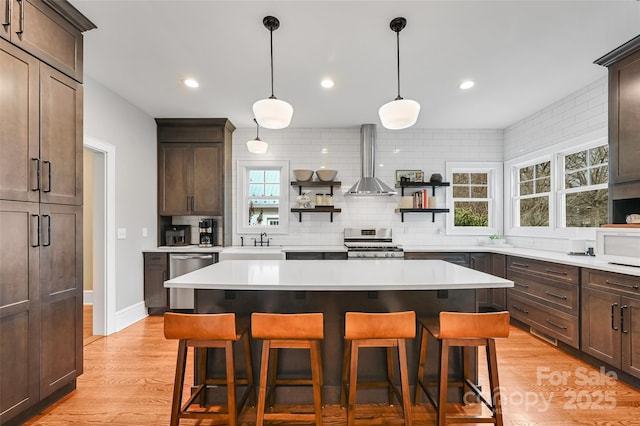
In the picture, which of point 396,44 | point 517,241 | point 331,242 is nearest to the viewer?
point 396,44

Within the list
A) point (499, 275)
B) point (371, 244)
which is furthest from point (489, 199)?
point (371, 244)

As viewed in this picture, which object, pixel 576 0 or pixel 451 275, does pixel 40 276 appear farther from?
pixel 576 0

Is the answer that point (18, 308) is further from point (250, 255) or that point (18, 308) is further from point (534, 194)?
point (534, 194)

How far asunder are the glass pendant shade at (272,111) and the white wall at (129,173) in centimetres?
234

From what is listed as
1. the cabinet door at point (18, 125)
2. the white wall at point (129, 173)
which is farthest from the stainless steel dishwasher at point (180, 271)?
the cabinet door at point (18, 125)

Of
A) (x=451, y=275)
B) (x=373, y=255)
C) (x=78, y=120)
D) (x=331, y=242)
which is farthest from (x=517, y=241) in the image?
(x=78, y=120)

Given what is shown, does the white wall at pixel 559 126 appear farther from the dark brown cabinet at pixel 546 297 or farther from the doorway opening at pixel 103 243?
the doorway opening at pixel 103 243

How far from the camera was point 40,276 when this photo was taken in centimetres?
204

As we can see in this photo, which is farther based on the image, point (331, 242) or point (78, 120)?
point (331, 242)

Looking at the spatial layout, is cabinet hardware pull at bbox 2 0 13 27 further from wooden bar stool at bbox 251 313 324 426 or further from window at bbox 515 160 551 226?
window at bbox 515 160 551 226

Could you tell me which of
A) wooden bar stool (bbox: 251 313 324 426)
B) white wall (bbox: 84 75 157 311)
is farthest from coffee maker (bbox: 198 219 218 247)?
wooden bar stool (bbox: 251 313 324 426)

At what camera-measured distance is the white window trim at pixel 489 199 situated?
5066 millimetres

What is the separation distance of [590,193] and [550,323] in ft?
5.27

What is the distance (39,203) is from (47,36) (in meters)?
1.12
